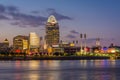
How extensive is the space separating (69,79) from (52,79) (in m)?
2.89

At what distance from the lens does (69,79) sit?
66625 millimetres

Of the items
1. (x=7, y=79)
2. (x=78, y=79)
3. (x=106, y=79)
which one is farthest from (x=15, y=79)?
(x=106, y=79)

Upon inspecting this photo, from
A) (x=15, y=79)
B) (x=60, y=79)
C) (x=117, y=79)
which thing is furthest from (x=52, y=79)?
(x=117, y=79)

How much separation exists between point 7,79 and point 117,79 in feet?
61.3

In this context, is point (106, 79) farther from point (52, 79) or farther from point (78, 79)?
point (52, 79)

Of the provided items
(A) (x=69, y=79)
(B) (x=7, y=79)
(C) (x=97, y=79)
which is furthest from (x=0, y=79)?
(C) (x=97, y=79)

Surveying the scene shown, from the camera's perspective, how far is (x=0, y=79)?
66500 millimetres

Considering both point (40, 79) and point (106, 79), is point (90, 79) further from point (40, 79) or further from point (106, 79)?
point (40, 79)

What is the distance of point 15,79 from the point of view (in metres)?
67.5

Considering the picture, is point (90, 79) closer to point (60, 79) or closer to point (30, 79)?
point (60, 79)

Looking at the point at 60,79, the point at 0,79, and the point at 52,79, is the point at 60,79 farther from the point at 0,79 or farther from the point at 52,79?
the point at 0,79

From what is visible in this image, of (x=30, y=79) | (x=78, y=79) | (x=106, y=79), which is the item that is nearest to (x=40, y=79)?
(x=30, y=79)

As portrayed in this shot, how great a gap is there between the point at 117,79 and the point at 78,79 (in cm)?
655

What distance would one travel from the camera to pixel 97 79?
219 feet
